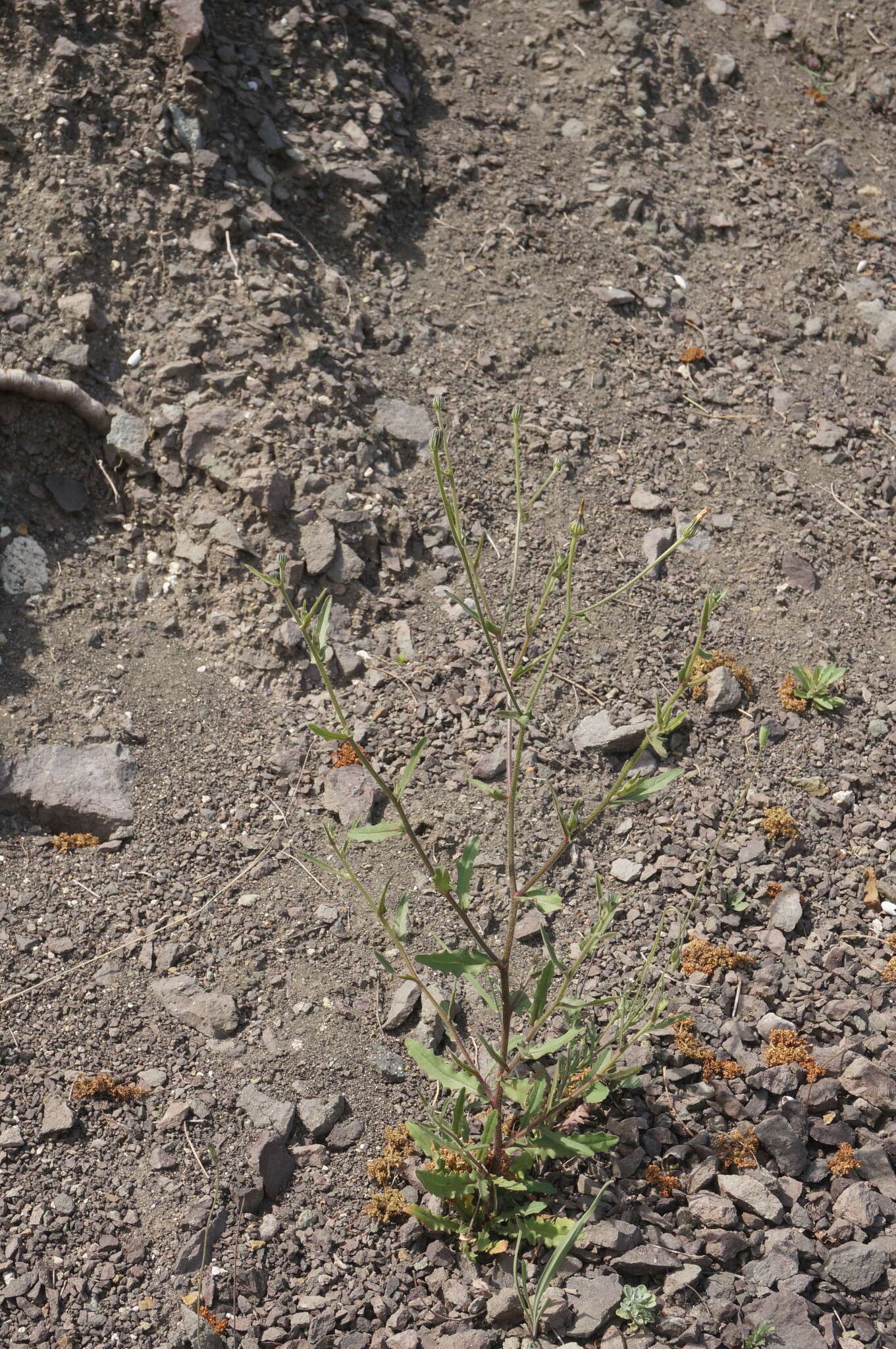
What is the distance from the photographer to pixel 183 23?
4.66 metres

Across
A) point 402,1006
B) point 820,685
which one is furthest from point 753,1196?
point 820,685

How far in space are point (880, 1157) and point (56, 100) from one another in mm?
4770

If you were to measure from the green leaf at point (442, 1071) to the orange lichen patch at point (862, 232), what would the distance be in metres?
4.74

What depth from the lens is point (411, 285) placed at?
493cm

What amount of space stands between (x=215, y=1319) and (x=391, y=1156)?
1.80 ft

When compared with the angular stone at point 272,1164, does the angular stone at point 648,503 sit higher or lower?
higher

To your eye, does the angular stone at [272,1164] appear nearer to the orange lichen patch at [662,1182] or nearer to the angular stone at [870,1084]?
the orange lichen patch at [662,1182]

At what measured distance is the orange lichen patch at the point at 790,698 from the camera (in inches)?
152

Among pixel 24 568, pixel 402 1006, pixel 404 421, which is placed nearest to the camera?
pixel 402 1006

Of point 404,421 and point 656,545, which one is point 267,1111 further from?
point 404,421

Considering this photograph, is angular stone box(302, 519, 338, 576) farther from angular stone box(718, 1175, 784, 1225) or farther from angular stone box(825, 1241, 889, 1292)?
angular stone box(825, 1241, 889, 1292)

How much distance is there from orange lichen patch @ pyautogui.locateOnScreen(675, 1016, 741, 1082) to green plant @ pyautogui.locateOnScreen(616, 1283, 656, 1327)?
23.4 inches

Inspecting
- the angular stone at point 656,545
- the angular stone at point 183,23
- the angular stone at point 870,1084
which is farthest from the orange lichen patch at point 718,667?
the angular stone at point 183,23

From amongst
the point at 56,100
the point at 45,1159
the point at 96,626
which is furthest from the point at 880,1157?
the point at 56,100
